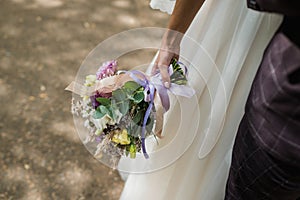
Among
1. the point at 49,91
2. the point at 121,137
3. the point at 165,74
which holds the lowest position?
the point at 49,91

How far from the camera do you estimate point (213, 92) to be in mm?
981

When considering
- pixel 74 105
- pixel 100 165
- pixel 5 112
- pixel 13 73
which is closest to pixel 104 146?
pixel 74 105

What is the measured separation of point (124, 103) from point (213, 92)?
0.25 meters

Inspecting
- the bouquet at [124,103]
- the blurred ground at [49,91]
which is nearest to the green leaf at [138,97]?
the bouquet at [124,103]

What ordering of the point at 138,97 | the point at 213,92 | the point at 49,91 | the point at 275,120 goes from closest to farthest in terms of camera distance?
the point at 275,120, the point at 138,97, the point at 213,92, the point at 49,91

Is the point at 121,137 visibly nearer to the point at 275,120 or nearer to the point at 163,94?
the point at 163,94

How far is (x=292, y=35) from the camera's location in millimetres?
664

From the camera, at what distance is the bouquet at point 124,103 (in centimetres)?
83

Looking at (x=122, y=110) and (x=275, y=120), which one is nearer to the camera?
(x=275, y=120)

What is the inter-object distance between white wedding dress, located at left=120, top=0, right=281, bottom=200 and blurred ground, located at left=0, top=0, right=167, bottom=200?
36cm

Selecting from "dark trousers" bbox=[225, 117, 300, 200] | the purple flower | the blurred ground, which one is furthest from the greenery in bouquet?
the blurred ground

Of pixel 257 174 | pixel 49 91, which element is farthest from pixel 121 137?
pixel 49 91

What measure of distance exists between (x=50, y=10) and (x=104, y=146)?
111cm

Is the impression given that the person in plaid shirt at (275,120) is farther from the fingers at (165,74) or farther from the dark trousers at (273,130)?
the fingers at (165,74)
